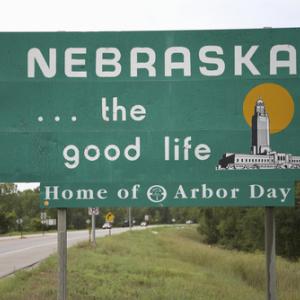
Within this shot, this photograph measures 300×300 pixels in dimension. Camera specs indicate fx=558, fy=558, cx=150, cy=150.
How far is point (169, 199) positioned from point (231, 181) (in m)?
0.68

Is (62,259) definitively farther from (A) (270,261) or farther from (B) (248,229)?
(B) (248,229)

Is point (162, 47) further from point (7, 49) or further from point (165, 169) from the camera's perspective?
point (7, 49)

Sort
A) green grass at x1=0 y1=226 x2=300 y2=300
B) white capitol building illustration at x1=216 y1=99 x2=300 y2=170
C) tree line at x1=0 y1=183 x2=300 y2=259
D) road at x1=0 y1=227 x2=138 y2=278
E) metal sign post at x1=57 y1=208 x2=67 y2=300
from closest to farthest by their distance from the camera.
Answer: metal sign post at x1=57 y1=208 x2=67 y2=300
white capitol building illustration at x1=216 y1=99 x2=300 y2=170
green grass at x1=0 y1=226 x2=300 y2=300
road at x1=0 y1=227 x2=138 y2=278
tree line at x1=0 y1=183 x2=300 y2=259

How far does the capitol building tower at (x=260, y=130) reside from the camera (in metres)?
5.90

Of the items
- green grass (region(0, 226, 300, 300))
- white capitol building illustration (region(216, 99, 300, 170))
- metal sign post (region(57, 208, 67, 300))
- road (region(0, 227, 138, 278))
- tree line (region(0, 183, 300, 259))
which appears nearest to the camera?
metal sign post (region(57, 208, 67, 300))

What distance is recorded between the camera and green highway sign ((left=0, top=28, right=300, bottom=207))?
19.4 ft

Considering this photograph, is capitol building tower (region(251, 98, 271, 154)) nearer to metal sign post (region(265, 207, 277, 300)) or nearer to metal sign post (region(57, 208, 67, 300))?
metal sign post (region(265, 207, 277, 300))

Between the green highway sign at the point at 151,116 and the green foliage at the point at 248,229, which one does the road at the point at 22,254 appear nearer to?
the green highway sign at the point at 151,116

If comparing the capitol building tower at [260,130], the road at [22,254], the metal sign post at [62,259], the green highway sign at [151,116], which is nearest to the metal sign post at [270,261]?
the green highway sign at [151,116]

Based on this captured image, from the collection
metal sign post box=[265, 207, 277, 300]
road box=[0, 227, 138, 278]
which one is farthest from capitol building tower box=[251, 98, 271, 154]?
road box=[0, 227, 138, 278]

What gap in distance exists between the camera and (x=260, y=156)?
19.3 feet

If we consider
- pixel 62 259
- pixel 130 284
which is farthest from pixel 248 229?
pixel 62 259

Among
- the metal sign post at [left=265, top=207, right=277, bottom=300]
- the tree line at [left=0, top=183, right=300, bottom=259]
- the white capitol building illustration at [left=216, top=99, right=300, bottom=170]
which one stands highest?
the white capitol building illustration at [left=216, top=99, right=300, bottom=170]

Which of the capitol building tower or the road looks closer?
the capitol building tower
